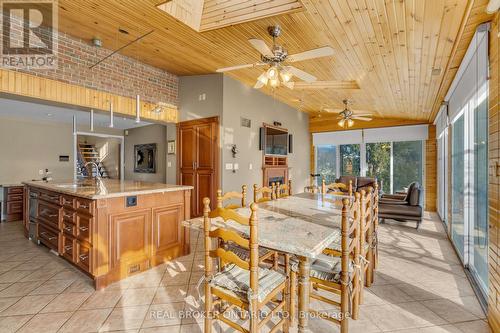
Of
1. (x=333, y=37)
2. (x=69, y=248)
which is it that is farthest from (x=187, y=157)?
(x=333, y=37)

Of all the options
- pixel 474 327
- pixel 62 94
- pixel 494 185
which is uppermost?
pixel 62 94

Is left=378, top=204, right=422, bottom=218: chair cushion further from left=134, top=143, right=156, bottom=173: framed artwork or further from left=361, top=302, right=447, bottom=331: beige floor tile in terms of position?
left=134, top=143, right=156, bottom=173: framed artwork

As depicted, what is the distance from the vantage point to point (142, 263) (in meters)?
2.77

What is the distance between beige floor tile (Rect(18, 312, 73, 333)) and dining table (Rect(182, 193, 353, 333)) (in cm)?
124

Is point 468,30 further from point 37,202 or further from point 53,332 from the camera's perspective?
point 37,202

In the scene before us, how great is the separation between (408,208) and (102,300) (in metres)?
5.06

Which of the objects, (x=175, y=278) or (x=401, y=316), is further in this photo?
(x=175, y=278)

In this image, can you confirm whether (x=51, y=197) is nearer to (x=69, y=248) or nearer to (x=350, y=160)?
(x=69, y=248)

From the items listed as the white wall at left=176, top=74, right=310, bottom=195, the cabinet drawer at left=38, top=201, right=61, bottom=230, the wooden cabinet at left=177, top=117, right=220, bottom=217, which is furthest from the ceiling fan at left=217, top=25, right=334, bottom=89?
the cabinet drawer at left=38, top=201, right=61, bottom=230

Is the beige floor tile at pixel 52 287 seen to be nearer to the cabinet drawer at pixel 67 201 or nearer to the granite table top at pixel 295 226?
the cabinet drawer at pixel 67 201

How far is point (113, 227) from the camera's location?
2.50 m

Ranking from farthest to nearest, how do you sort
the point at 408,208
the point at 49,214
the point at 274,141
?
the point at 274,141 → the point at 408,208 → the point at 49,214

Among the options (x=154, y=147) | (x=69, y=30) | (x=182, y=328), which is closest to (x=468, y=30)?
(x=182, y=328)

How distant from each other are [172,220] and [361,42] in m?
3.14
